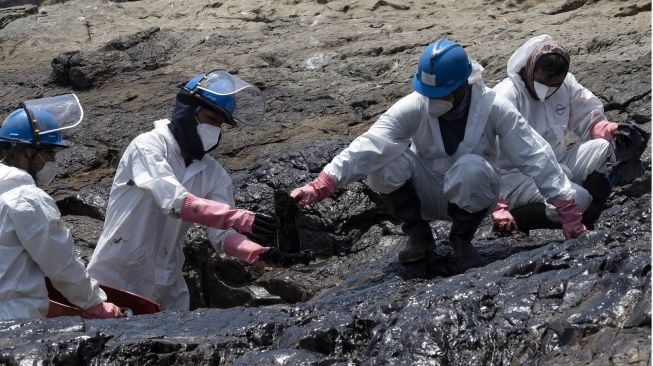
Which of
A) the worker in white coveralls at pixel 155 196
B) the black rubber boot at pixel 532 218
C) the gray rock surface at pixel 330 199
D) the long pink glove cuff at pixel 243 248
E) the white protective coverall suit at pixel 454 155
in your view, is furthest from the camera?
the black rubber boot at pixel 532 218

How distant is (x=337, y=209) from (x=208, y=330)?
265 centimetres

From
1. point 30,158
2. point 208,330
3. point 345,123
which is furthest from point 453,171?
point 345,123

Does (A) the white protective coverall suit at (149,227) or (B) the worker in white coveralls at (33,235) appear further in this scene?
(A) the white protective coverall suit at (149,227)

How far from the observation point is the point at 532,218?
23.0 ft

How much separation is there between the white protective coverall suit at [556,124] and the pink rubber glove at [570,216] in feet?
1.92

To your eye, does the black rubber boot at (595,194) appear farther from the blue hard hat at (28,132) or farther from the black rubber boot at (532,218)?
the blue hard hat at (28,132)

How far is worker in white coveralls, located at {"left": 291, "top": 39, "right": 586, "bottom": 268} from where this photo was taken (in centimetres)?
628

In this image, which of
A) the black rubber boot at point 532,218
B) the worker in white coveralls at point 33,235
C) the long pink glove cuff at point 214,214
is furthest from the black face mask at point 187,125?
the black rubber boot at point 532,218

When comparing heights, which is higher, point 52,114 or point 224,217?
point 52,114

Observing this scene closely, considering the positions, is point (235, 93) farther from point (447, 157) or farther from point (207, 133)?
point (447, 157)

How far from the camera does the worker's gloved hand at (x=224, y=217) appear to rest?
20.6 ft

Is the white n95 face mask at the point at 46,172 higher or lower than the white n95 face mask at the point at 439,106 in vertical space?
lower

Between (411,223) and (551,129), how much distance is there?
1.00m

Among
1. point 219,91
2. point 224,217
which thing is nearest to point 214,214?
point 224,217
